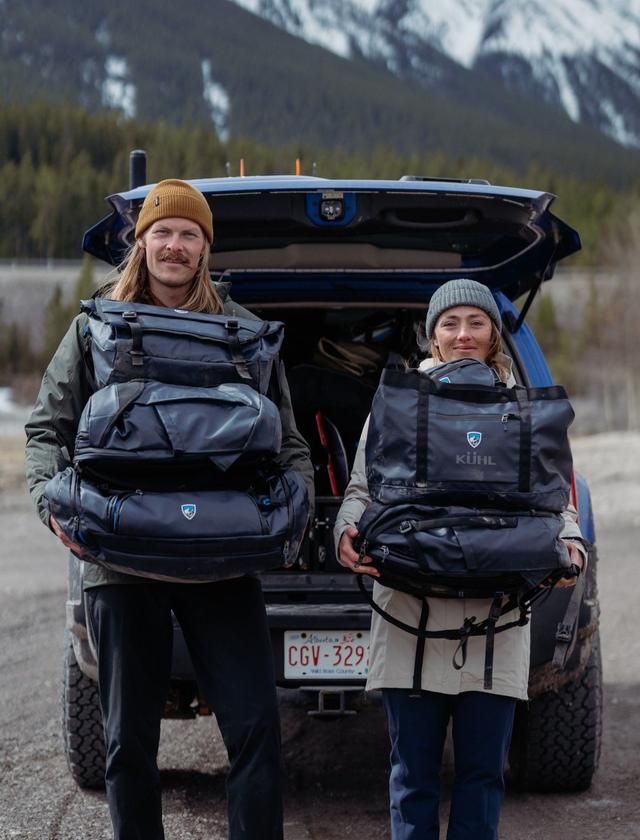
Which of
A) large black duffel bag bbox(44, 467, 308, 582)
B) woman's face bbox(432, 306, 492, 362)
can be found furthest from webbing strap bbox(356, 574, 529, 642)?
woman's face bbox(432, 306, 492, 362)

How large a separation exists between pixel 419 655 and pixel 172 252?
3.99 feet

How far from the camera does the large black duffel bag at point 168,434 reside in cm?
279

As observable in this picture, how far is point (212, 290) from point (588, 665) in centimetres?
198

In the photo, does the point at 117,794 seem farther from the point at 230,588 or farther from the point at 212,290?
the point at 212,290

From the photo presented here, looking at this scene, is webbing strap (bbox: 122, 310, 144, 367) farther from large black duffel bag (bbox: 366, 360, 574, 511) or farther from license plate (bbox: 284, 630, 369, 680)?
license plate (bbox: 284, 630, 369, 680)

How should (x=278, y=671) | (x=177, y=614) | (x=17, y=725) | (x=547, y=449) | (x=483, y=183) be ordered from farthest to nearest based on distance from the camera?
(x=17, y=725) < (x=483, y=183) < (x=278, y=671) < (x=177, y=614) < (x=547, y=449)

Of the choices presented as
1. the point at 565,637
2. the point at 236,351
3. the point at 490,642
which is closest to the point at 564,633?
the point at 565,637

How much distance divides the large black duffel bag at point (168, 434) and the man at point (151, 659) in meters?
0.18

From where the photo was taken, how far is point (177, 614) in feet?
9.91

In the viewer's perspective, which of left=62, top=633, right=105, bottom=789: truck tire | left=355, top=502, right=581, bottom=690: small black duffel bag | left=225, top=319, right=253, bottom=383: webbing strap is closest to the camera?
left=355, top=502, right=581, bottom=690: small black duffel bag

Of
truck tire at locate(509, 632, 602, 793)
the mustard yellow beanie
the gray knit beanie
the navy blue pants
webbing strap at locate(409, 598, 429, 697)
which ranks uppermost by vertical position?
the mustard yellow beanie

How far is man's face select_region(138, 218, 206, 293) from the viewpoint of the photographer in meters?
3.10

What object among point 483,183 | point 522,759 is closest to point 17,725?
point 522,759

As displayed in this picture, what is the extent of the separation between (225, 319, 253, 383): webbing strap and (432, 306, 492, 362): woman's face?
0.53 m
